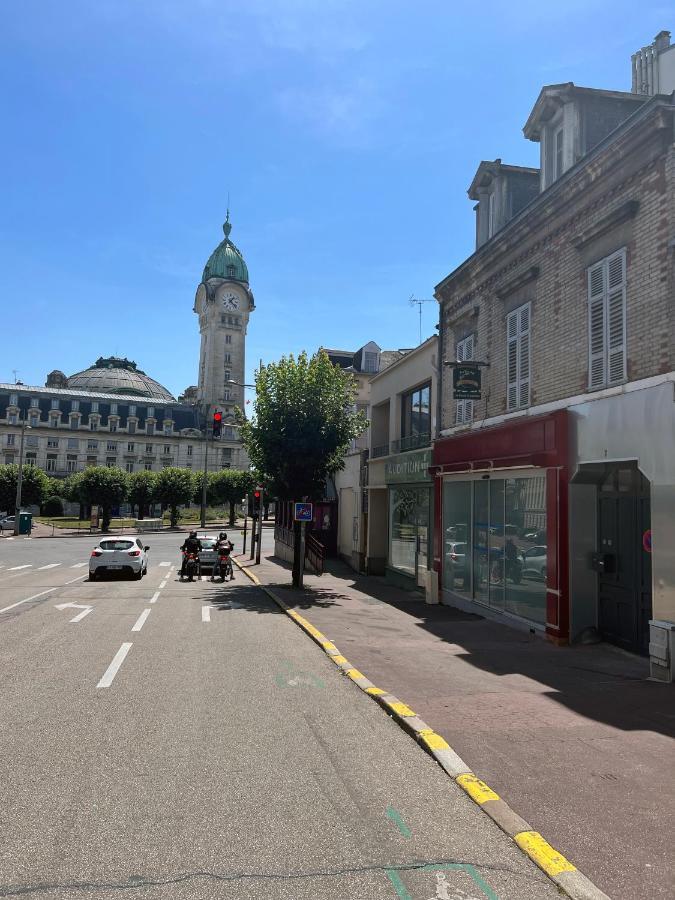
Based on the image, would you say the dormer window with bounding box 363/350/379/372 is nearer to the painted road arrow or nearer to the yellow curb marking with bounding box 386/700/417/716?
the painted road arrow

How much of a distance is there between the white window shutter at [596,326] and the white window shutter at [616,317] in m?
0.11

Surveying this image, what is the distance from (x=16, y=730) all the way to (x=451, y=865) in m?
4.21

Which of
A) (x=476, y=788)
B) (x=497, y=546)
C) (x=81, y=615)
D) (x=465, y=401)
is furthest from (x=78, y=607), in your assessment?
(x=476, y=788)

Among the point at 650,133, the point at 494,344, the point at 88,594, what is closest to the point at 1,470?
the point at 88,594

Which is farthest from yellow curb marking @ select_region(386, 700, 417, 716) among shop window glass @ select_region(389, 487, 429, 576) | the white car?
the white car

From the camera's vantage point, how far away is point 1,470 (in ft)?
207

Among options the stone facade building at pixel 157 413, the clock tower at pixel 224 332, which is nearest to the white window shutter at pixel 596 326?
the stone facade building at pixel 157 413

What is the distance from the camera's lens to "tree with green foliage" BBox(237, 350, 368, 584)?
18.8 m

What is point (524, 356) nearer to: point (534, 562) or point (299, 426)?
point (534, 562)

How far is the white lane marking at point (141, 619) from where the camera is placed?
456 inches

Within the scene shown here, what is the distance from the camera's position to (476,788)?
4.67m

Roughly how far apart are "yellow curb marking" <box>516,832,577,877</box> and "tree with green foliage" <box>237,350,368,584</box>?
14989 mm

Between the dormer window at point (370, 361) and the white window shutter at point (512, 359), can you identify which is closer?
the white window shutter at point (512, 359)

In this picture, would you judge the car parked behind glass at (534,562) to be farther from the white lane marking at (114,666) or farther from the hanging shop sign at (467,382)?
the white lane marking at (114,666)
